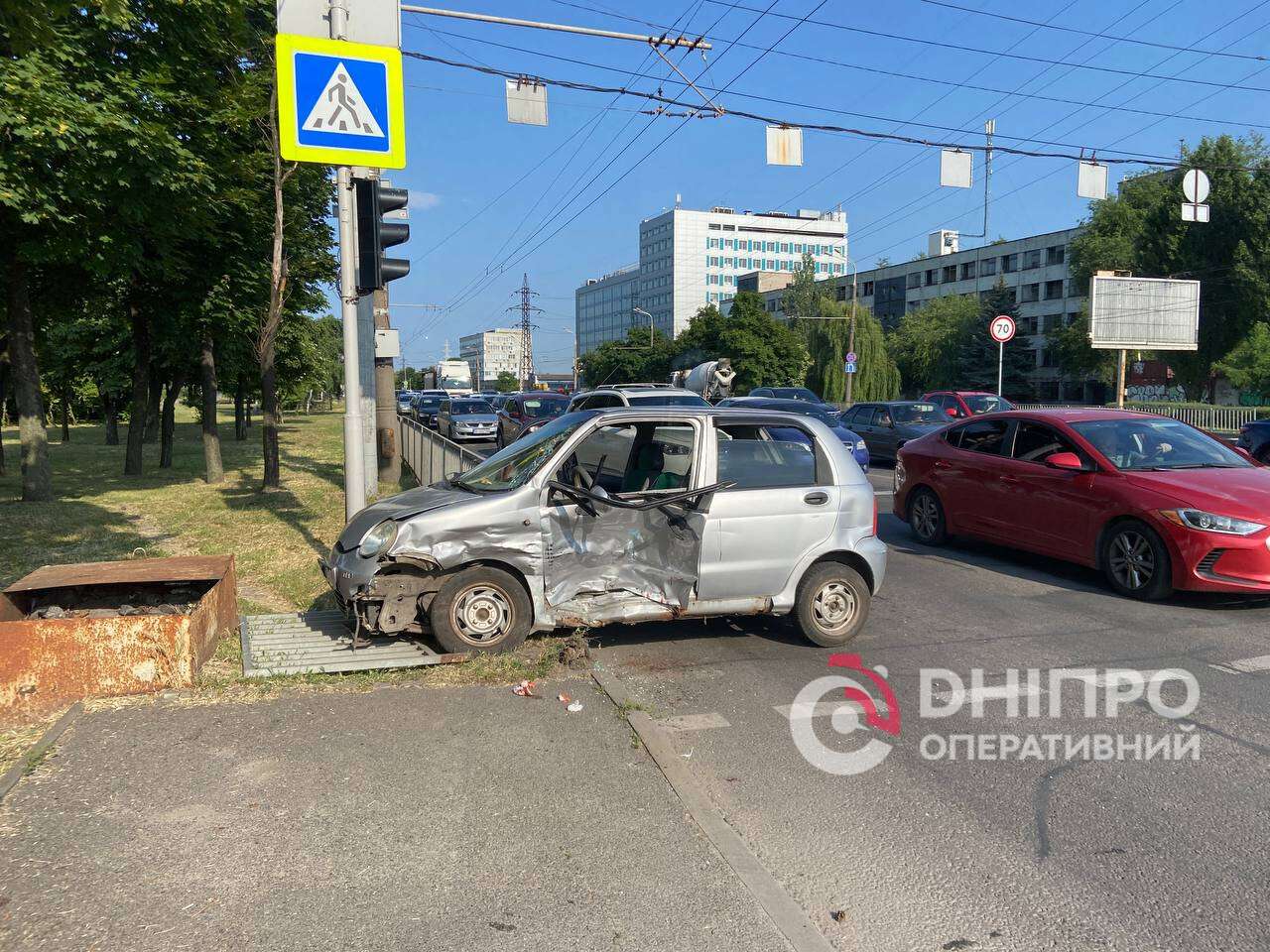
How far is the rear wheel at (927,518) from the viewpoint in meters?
10.8

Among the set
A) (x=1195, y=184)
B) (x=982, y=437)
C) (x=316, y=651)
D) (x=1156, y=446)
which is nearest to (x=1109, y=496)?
(x=1156, y=446)

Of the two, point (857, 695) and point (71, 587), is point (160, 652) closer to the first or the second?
point (71, 587)

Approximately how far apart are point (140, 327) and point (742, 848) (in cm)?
1900

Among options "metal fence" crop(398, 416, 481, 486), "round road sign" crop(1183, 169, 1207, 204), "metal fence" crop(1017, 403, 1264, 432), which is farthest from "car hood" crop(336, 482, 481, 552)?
"metal fence" crop(1017, 403, 1264, 432)

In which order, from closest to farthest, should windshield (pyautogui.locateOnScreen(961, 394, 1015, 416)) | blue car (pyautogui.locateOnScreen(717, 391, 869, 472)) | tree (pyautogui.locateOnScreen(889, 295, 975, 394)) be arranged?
blue car (pyautogui.locateOnScreen(717, 391, 869, 472)) → windshield (pyautogui.locateOnScreen(961, 394, 1015, 416)) → tree (pyautogui.locateOnScreen(889, 295, 975, 394))

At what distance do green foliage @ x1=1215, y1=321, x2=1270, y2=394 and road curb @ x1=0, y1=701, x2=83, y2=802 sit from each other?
55.5 m

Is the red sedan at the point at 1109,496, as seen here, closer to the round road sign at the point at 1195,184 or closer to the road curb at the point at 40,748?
the road curb at the point at 40,748

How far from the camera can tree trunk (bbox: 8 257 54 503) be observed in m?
13.6

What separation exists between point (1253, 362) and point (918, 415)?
37.6 m

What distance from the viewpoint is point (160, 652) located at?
5.52 meters

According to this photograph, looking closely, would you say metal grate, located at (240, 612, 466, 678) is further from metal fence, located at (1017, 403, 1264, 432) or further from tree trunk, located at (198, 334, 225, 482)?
metal fence, located at (1017, 403, 1264, 432)

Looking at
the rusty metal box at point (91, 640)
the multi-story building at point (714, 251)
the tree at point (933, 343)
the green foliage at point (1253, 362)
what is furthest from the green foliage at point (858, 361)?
the multi-story building at point (714, 251)

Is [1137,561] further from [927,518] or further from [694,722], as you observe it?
[694,722]

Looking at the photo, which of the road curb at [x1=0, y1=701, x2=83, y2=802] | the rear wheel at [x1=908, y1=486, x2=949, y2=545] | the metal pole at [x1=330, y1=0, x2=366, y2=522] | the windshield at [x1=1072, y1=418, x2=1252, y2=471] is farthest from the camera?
the rear wheel at [x1=908, y1=486, x2=949, y2=545]
